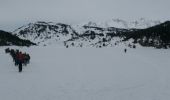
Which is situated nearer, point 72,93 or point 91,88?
point 72,93

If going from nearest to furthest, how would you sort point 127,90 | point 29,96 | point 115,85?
point 29,96, point 127,90, point 115,85

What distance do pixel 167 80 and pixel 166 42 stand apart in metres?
91.3

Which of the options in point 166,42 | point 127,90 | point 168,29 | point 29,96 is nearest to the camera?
point 29,96

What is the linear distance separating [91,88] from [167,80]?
6304 mm

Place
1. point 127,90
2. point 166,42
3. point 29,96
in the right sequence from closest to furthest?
point 29,96, point 127,90, point 166,42

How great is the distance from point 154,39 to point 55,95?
364ft

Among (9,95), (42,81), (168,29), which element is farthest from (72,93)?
(168,29)

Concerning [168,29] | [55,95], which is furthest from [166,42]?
[55,95]

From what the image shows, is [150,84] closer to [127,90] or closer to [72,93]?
[127,90]

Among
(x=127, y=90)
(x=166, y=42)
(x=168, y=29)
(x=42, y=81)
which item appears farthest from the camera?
(x=168, y=29)

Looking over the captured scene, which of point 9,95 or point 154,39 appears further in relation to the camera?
point 154,39

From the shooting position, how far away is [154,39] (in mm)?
121500

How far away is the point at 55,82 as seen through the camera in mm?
19969

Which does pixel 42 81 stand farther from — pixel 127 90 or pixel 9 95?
pixel 127 90
